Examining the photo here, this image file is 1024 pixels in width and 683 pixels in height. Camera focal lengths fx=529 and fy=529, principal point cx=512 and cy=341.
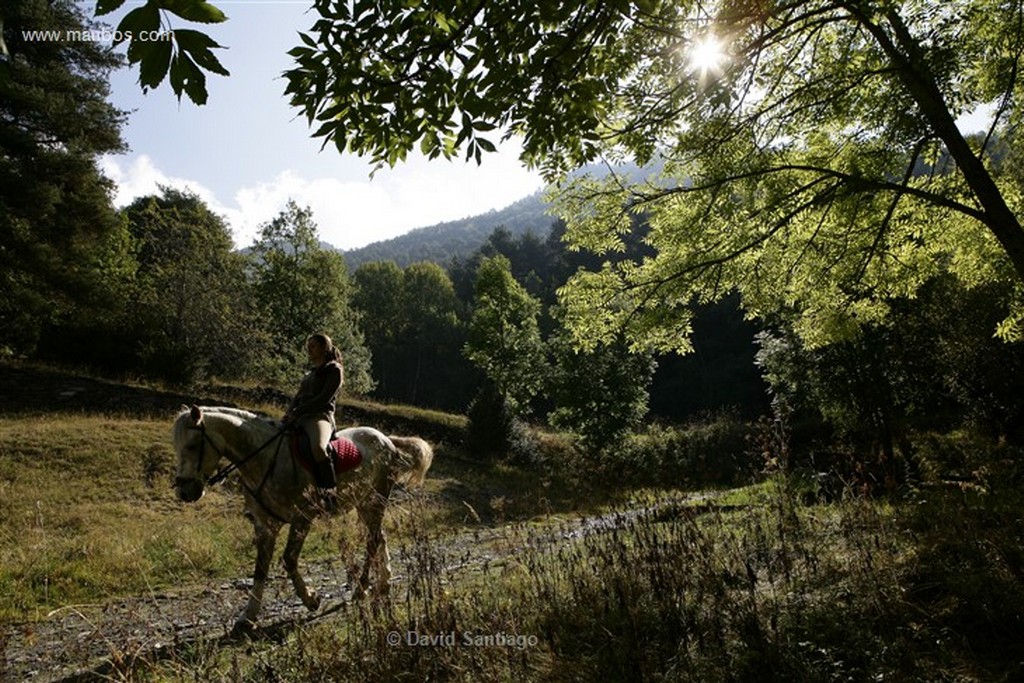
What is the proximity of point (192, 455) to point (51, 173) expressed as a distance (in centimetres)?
1980

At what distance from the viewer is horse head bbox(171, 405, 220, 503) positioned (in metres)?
6.08

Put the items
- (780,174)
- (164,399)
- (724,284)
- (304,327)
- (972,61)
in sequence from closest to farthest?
(972,61), (780,174), (724,284), (164,399), (304,327)

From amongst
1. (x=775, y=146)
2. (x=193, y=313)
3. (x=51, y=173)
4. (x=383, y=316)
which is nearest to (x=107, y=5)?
(x=775, y=146)

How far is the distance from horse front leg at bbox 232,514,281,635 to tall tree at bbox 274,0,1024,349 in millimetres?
4542

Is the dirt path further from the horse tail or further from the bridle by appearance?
the horse tail

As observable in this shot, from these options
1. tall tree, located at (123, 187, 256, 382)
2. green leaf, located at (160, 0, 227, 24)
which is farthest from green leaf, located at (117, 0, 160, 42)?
tall tree, located at (123, 187, 256, 382)

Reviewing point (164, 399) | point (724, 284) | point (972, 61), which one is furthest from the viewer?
point (164, 399)

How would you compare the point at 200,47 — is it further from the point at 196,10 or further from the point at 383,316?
the point at 383,316

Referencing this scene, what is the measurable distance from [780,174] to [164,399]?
2434 centimetres

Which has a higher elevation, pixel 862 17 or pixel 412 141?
pixel 862 17

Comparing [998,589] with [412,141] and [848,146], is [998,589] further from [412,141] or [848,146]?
[848,146]

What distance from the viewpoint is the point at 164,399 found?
2245 centimetres

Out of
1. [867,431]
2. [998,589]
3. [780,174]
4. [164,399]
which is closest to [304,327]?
[164,399]

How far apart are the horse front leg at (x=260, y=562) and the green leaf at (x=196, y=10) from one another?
5030mm
